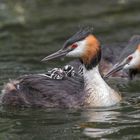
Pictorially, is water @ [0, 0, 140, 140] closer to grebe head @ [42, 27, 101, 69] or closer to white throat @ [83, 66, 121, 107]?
white throat @ [83, 66, 121, 107]

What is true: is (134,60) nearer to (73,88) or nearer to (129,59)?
(129,59)

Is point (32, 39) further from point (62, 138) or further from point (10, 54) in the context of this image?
point (62, 138)

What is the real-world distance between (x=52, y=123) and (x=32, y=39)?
6.96 meters

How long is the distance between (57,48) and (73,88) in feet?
14.7

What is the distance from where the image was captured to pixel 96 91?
496 inches

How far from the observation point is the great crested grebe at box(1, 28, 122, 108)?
1245cm

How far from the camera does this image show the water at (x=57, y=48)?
1088 cm

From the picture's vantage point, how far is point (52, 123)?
11.4 m

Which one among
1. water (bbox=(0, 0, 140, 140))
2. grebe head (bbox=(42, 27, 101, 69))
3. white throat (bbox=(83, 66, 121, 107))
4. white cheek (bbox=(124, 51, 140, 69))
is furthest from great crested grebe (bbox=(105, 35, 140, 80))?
water (bbox=(0, 0, 140, 140))

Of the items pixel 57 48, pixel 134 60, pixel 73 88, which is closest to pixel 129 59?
pixel 134 60

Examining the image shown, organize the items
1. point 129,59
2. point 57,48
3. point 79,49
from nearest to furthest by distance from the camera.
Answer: point 79,49 < point 129,59 < point 57,48

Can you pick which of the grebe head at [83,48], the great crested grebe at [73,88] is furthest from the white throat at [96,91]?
the grebe head at [83,48]

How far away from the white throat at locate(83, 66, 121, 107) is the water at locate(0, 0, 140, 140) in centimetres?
20

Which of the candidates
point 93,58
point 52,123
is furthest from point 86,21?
point 52,123
